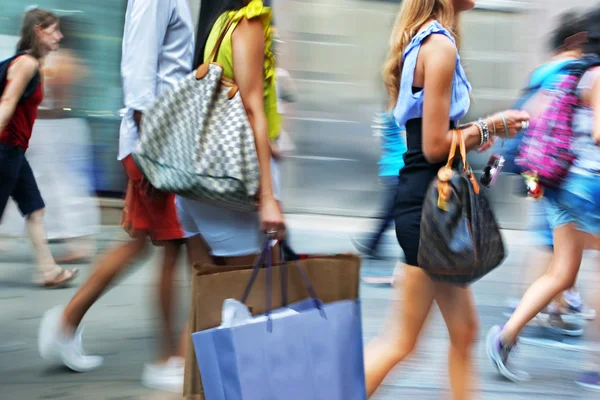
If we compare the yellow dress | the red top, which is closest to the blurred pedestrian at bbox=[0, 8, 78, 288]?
the red top

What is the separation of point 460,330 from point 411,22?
1.10 meters

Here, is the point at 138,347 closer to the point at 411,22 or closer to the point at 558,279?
the point at 558,279

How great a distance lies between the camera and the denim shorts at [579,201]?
407 centimetres

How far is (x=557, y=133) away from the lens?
427cm

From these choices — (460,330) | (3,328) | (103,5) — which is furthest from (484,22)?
(460,330)

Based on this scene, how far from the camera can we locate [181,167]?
3031mm

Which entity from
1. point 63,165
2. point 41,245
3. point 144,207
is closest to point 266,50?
point 144,207

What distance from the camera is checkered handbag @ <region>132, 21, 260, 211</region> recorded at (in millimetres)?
2947

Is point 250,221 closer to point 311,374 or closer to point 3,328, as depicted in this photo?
point 311,374

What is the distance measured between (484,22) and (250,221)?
676cm

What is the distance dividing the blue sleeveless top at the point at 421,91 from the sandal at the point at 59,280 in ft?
12.0

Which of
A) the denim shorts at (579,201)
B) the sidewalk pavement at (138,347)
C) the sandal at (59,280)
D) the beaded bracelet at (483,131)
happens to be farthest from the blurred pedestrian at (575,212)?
the sandal at (59,280)

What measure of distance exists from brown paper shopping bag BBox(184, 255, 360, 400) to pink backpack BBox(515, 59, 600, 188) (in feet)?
5.89

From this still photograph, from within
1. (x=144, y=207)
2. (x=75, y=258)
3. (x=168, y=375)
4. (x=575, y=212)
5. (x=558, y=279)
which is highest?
(x=144, y=207)
